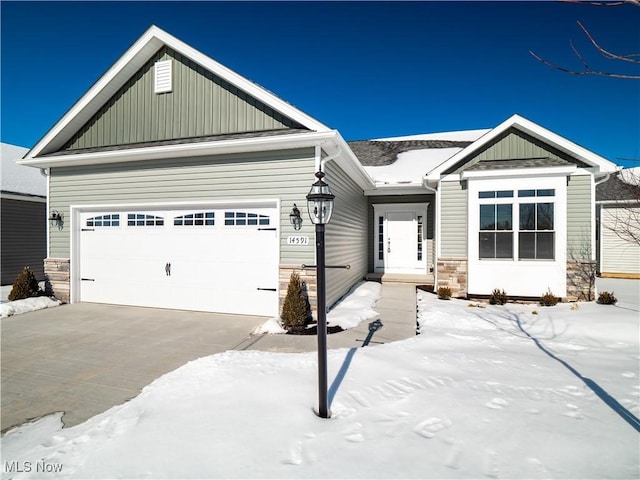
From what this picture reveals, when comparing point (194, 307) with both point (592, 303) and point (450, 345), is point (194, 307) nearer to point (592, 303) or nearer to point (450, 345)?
point (450, 345)

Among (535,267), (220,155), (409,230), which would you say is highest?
(220,155)

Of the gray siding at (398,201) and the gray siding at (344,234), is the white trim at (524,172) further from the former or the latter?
the gray siding at (398,201)

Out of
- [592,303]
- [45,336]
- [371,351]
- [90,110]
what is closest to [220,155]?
[90,110]

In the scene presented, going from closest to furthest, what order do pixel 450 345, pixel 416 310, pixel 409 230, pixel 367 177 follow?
pixel 450 345 < pixel 416 310 < pixel 367 177 < pixel 409 230

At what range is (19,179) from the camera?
36.3 ft

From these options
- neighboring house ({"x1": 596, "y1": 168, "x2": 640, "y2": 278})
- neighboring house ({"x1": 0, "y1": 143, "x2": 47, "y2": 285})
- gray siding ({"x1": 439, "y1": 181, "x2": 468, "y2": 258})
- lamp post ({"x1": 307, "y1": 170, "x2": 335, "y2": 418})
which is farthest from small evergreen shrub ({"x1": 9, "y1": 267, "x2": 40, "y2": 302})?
neighboring house ({"x1": 596, "y1": 168, "x2": 640, "y2": 278})

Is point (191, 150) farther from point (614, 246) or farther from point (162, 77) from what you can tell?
point (614, 246)

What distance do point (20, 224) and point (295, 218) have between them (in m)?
10.4

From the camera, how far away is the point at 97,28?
22.5ft

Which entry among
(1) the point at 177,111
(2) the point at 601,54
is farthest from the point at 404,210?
(2) the point at 601,54

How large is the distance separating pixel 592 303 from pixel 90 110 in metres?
12.5

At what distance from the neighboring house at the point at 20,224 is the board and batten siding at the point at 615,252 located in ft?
67.7

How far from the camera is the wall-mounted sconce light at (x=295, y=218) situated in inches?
230

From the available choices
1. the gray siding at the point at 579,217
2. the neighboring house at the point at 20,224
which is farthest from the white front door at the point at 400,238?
the neighboring house at the point at 20,224
